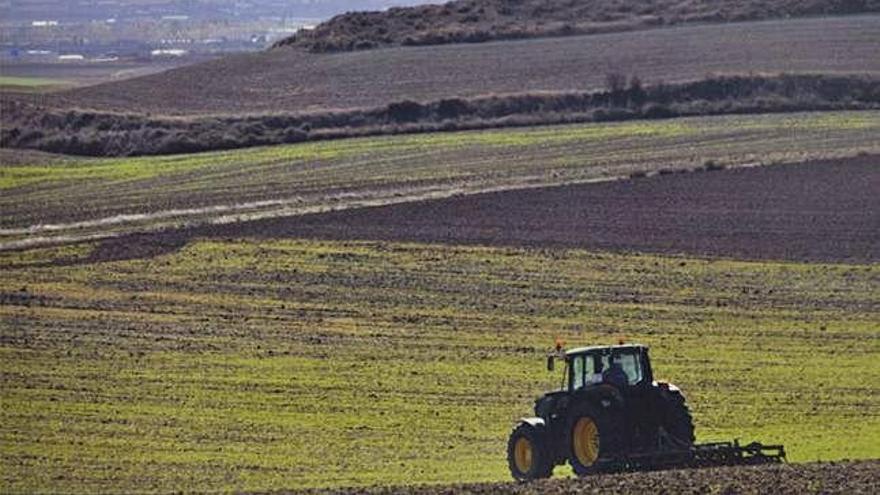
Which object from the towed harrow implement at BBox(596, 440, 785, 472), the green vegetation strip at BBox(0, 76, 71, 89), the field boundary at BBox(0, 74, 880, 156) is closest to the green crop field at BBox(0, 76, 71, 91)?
the green vegetation strip at BBox(0, 76, 71, 89)

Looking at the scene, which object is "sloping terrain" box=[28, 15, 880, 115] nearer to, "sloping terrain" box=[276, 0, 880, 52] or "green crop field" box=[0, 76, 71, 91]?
"sloping terrain" box=[276, 0, 880, 52]

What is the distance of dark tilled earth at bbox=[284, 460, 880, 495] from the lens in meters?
23.1

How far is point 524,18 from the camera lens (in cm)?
9081

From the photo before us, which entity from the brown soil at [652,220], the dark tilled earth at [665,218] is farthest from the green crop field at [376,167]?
the dark tilled earth at [665,218]

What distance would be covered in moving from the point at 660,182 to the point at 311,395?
22.8m

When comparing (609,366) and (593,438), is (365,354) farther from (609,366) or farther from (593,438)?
(593,438)

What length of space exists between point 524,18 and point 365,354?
5659 cm

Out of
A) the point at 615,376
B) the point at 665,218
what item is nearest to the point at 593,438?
the point at 615,376

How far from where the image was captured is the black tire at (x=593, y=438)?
84.4ft

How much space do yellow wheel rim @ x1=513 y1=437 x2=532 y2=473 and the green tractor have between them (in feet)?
0.04

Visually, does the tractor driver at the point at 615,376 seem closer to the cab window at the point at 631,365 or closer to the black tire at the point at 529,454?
the cab window at the point at 631,365

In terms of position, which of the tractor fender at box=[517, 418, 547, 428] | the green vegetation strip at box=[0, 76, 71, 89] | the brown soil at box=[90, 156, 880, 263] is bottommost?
the green vegetation strip at box=[0, 76, 71, 89]

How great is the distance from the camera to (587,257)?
147 feet

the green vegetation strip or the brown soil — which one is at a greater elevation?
the brown soil
